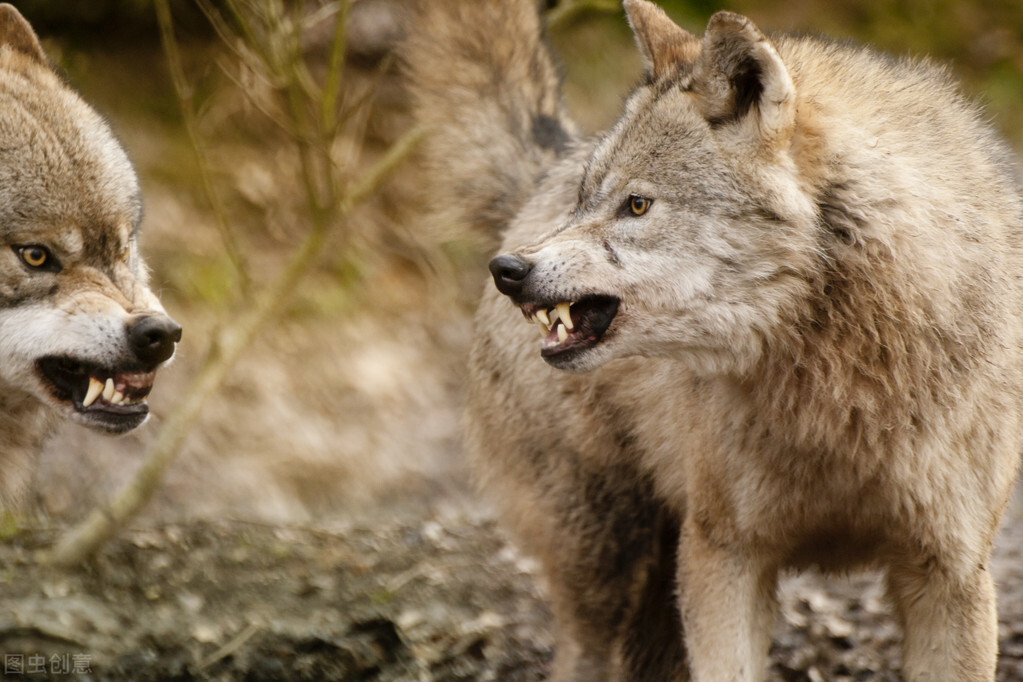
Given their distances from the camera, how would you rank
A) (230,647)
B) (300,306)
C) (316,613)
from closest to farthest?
(230,647) < (316,613) < (300,306)

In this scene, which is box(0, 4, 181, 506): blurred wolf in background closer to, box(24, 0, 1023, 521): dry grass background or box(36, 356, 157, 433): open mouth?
box(36, 356, 157, 433): open mouth

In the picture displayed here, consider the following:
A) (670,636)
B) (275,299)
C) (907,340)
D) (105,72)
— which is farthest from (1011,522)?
(105,72)

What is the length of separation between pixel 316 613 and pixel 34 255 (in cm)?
201

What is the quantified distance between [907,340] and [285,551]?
3.21 metres

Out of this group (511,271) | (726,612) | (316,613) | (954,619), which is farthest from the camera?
(316,613)

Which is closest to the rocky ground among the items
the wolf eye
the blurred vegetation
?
the wolf eye

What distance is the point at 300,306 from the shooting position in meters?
7.55

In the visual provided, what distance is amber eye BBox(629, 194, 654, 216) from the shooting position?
297cm

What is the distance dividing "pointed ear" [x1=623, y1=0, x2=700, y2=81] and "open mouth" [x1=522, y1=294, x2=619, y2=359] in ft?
2.55

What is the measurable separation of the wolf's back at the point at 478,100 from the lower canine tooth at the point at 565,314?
1565mm

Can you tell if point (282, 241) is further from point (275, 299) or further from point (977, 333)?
point (977, 333)

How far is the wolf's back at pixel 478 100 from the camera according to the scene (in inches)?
177

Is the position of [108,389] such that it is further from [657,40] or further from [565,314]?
[657,40]

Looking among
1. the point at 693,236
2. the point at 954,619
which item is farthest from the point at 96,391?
the point at 954,619
